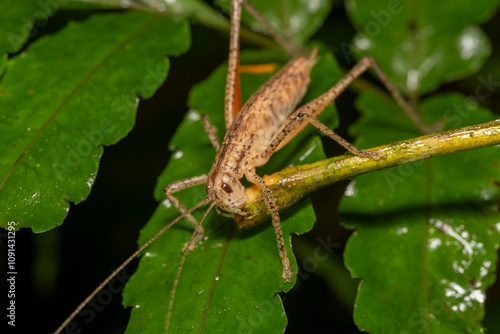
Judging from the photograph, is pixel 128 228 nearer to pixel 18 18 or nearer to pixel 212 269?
pixel 18 18

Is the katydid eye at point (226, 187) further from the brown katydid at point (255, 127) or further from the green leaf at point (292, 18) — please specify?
the green leaf at point (292, 18)

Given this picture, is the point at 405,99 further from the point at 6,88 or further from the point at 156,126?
the point at 6,88

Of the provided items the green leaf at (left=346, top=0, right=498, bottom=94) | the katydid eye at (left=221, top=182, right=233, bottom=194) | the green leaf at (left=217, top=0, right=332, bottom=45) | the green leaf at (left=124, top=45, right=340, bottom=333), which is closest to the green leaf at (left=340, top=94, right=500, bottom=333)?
the green leaf at (left=124, top=45, right=340, bottom=333)

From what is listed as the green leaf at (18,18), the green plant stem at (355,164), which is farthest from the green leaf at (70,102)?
the green plant stem at (355,164)

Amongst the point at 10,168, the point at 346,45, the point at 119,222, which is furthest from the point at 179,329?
the point at 346,45

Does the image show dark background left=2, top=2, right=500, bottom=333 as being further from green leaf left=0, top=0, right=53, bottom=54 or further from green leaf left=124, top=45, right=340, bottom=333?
green leaf left=124, top=45, right=340, bottom=333

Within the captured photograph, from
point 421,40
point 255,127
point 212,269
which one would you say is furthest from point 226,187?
point 421,40
